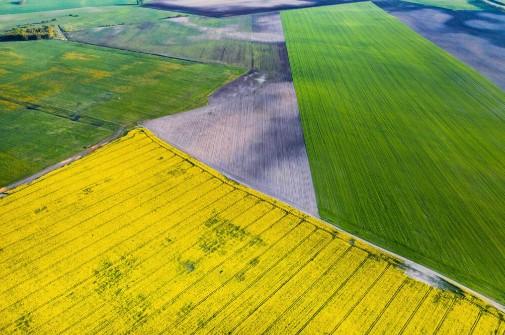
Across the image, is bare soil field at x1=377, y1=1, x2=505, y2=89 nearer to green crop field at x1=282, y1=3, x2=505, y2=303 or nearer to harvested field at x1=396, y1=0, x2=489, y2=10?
harvested field at x1=396, y1=0, x2=489, y2=10

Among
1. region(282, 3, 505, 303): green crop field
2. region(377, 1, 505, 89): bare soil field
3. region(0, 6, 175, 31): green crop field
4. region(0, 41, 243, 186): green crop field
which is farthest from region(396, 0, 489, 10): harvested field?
region(0, 41, 243, 186): green crop field

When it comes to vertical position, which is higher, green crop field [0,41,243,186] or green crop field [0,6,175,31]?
green crop field [0,6,175,31]

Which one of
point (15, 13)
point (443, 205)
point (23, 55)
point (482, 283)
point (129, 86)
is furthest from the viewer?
point (15, 13)

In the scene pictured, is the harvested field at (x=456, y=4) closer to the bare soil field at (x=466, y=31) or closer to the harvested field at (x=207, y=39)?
the bare soil field at (x=466, y=31)

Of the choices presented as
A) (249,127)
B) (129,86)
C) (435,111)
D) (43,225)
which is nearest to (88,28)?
(129,86)

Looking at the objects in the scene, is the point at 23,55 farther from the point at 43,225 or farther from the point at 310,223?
the point at 310,223

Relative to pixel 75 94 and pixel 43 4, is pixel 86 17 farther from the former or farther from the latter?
pixel 75 94
